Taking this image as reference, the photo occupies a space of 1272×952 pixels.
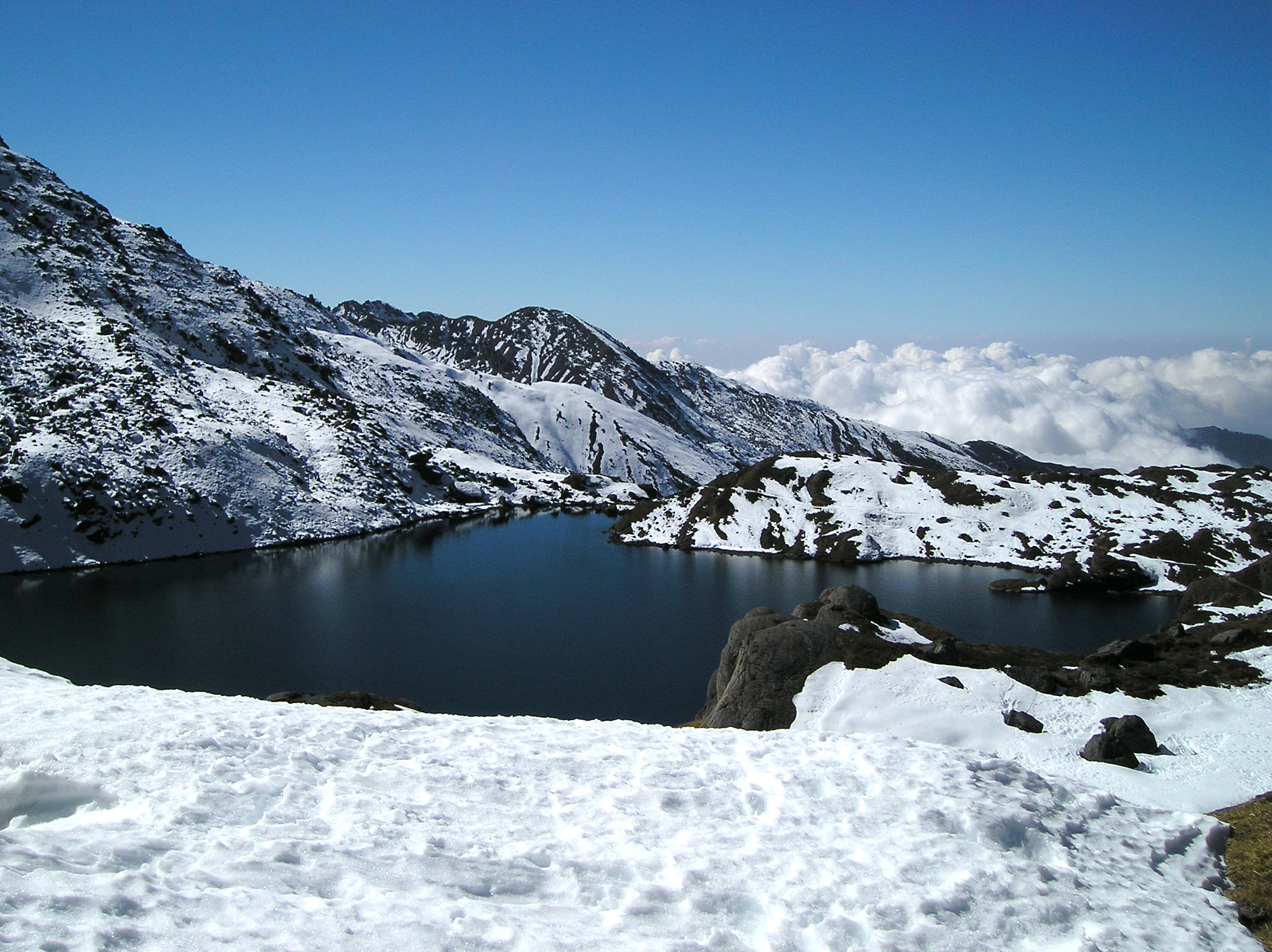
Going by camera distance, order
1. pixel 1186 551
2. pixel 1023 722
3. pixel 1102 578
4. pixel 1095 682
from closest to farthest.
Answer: pixel 1023 722 < pixel 1095 682 < pixel 1102 578 < pixel 1186 551

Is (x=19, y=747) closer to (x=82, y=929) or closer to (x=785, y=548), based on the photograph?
(x=82, y=929)

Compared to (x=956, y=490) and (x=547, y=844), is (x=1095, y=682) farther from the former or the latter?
(x=956, y=490)

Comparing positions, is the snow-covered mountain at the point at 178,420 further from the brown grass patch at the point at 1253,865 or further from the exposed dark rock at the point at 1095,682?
the brown grass patch at the point at 1253,865

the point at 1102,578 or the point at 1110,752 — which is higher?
the point at 1102,578

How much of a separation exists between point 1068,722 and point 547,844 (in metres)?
22.1

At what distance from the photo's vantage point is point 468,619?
180 ft

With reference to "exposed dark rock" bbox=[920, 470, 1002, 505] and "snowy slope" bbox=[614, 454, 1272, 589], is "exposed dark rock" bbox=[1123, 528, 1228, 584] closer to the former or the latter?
"snowy slope" bbox=[614, 454, 1272, 589]

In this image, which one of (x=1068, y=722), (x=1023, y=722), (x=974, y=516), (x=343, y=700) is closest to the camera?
(x=1023, y=722)

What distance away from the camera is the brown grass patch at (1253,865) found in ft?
37.9

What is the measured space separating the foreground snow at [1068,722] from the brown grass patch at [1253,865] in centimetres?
498

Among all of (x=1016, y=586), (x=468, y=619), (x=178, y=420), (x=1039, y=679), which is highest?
(x=178, y=420)

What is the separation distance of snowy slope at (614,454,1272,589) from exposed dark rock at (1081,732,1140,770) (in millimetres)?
56470

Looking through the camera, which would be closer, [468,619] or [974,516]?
[468,619]

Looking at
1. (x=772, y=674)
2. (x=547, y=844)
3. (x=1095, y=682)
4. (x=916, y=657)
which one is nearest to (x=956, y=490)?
(x=1095, y=682)
